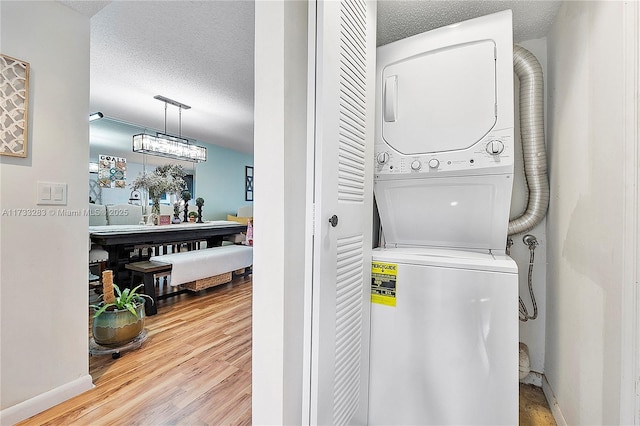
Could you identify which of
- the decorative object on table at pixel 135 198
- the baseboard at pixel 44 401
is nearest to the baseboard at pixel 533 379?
the baseboard at pixel 44 401

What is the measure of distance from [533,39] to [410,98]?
3.30ft

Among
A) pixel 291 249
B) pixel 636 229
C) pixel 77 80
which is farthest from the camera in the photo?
pixel 77 80

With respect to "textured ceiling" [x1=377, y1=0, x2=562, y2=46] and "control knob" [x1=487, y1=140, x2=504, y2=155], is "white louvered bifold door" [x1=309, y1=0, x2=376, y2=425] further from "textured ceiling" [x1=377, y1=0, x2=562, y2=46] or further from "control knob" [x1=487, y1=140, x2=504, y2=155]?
"control knob" [x1=487, y1=140, x2=504, y2=155]

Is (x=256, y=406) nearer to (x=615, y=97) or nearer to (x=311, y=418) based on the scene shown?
(x=311, y=418)

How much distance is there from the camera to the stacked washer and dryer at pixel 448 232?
1165mm

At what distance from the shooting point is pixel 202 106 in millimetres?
3695

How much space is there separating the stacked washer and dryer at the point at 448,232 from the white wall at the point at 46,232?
5.56ft

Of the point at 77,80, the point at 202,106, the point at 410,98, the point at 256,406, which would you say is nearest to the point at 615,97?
the point at 410,98

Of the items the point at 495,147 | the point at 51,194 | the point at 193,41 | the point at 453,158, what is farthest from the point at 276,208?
the point at 193,41

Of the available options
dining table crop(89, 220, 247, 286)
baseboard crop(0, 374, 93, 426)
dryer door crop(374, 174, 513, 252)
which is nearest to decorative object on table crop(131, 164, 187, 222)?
dining table crop(89, 220, 247, 286)

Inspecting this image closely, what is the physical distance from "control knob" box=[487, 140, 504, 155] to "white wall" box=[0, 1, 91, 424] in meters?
2.19

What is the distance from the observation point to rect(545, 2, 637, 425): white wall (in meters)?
0.90

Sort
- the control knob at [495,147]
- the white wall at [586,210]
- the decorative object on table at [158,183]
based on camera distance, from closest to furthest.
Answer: the white wall at [586,210], the control knob at [495,147], the decorative object on table at [158,183]

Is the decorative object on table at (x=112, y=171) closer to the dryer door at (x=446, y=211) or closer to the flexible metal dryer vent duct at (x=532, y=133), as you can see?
the dryer door at (x=446, y=211)
